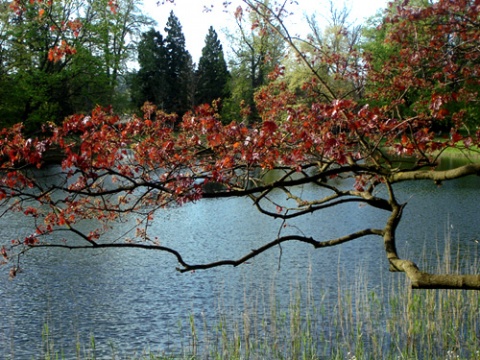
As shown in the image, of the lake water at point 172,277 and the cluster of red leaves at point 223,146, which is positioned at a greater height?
the cluster of red leaves at point 223,146

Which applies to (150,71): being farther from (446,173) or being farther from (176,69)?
(446,173)

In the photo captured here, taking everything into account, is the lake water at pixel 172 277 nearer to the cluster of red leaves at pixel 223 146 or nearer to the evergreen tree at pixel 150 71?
the cluster of red leaves at pixel 223 146

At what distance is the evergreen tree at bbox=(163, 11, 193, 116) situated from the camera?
4319 centimetres

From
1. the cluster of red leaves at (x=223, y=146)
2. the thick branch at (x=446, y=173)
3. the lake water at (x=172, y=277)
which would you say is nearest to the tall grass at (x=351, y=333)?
the lake water at (x=172, y=277)

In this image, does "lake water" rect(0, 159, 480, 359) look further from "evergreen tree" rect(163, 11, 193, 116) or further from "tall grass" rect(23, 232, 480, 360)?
"evergreen tree" rect(163, 11, 193, 116)

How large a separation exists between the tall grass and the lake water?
0.28 metres

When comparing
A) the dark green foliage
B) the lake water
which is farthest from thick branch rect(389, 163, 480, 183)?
the dark green foliage

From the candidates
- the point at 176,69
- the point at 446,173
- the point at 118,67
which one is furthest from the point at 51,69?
the point at 446,173

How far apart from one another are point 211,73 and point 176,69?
107 inches

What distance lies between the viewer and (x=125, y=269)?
11445 mm

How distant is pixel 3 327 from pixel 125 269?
10.8 ft

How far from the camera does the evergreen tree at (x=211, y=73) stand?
142 ft

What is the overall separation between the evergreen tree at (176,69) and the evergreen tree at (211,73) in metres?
0.85

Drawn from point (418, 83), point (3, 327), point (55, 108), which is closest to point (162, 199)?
point (418, 83)
